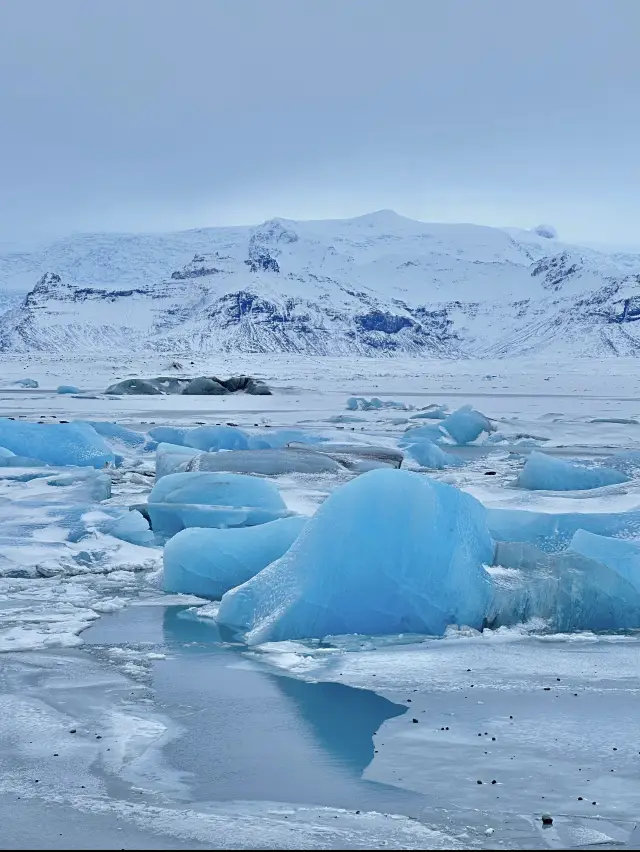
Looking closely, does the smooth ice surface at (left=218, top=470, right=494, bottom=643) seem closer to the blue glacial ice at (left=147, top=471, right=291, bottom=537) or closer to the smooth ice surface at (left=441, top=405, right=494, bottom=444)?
the blue glacial ice at (left=147, top=471, right=291, bottom=537)

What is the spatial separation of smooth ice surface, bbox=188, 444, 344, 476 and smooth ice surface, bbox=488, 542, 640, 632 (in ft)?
19.2

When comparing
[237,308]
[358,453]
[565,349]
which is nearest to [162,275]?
[237,308]

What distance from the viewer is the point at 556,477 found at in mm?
11891

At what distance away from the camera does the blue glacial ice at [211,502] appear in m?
9.10

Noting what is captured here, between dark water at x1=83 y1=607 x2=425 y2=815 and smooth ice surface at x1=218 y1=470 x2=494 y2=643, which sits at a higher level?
smooth ice surface at x1=218 y1=470 x2=494 y2=643

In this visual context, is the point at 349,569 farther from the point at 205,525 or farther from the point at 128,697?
the point at 205,525

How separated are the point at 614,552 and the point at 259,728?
10.0 ft

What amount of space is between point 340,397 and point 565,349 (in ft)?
353

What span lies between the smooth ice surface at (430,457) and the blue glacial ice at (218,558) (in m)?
7.10

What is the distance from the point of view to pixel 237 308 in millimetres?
145875

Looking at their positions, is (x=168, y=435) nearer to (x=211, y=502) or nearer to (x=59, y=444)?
(x=59, y=444)

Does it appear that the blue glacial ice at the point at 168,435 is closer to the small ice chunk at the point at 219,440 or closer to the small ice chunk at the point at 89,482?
the small ice chunk at the point at 219,440

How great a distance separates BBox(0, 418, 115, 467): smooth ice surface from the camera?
46.8 feet

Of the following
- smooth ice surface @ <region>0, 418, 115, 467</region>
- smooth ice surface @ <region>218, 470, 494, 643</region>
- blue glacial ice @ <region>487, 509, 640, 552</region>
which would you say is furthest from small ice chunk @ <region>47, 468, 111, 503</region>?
smooth ice surface @ <region>218, 470, 494, 643</region>
